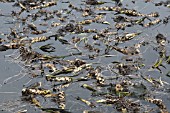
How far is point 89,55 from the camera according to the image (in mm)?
7238

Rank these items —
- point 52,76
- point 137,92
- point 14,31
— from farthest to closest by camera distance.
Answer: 1. point 14,31
2. point 52,76
3. point 137,92

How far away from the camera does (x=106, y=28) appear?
336 inches

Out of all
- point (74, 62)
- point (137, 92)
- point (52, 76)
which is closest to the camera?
point (137, 92)

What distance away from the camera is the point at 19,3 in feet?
32.8

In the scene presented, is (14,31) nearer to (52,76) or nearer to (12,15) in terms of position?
(12,15)

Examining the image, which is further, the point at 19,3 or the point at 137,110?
the point at 19,3

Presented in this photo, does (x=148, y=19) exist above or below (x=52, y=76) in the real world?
above

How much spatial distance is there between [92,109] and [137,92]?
0.93 meters

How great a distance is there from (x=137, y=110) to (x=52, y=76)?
1793 mm

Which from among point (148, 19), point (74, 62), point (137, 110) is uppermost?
point (148, 19)

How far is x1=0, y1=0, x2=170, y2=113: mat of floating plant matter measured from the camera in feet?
19.3

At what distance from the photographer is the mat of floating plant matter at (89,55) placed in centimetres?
589

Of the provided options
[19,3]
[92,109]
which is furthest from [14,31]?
[92,109]

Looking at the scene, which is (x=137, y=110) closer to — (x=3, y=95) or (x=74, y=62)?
(x=74, y=62)
